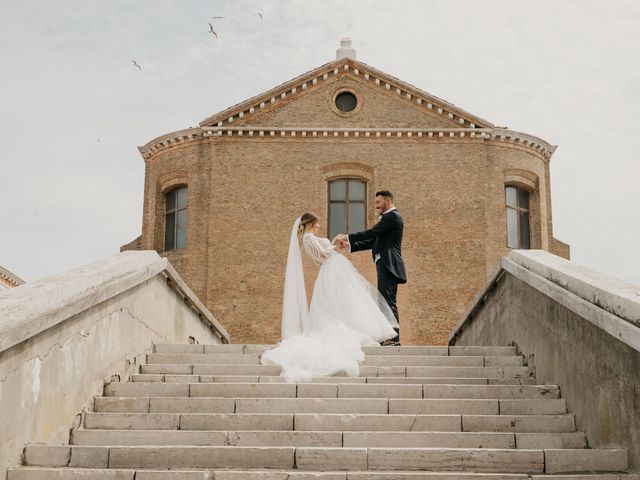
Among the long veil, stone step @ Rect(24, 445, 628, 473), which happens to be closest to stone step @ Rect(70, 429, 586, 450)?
stone step @ Rect(24, 445, 628, 473)

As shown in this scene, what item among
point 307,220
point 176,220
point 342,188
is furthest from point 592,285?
point 176,220

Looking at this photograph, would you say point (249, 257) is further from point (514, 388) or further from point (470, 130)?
point (514, 388)

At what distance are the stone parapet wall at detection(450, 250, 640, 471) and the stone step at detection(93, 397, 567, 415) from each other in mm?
391

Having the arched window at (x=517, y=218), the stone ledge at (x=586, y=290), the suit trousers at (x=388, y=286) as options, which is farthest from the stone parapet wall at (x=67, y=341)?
the arched window at (x=517, y=218)

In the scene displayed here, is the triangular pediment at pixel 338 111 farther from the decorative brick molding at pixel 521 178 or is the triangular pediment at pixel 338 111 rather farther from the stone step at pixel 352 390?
the stone step at pixel 352 390

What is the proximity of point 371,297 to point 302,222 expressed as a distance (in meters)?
1.34

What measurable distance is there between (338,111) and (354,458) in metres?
20.2

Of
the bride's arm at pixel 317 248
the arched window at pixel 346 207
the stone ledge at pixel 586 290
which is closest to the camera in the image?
the stone ledge at pixel 586 290

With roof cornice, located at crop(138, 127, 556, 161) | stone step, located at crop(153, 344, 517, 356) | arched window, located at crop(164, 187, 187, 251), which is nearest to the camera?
stone step, located at crop(153, 344, 517, 356)

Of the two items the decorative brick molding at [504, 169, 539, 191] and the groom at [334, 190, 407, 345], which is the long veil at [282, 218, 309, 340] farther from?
the decorative brick molding at [504, 169, 539, 191]

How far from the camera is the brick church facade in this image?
2341 cm

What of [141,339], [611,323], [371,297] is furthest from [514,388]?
[141,339]

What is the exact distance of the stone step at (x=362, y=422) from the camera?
6.13 meters

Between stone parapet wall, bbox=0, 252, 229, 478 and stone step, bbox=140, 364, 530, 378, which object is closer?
stone parapet wall, bbox=0, 252, 229, 478
